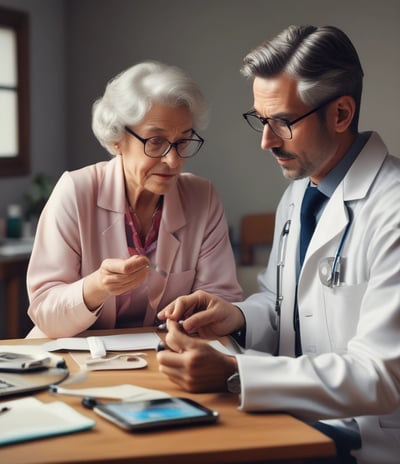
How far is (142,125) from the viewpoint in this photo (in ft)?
7.75

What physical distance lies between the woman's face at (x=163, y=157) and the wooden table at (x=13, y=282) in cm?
230

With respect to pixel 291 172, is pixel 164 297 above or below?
below

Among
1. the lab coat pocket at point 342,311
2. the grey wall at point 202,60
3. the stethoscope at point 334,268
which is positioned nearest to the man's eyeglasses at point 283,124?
the stethoscope at point 334,268

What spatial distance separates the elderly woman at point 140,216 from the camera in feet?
7.51

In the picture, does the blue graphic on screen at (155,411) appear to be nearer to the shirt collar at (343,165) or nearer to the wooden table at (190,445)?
the wooden table at (190,445)

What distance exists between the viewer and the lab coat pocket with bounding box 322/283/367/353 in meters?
1.76

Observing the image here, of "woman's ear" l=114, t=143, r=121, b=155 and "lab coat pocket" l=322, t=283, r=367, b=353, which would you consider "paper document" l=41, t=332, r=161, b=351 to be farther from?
"woman's ear" l=114, t=143, r=121, b=155

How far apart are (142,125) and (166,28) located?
3.21 m

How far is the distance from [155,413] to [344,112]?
0.91 m

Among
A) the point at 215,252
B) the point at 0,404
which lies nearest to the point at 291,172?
the point at 215,252

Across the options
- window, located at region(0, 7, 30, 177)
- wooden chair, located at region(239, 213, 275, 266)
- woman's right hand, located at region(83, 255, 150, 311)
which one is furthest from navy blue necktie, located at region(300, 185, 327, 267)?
window, located at region(0, 7, 30, 177)

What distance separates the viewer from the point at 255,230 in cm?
523

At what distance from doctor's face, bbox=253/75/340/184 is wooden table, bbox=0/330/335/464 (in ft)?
2.39

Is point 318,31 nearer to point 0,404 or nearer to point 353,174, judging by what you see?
point 353,174
